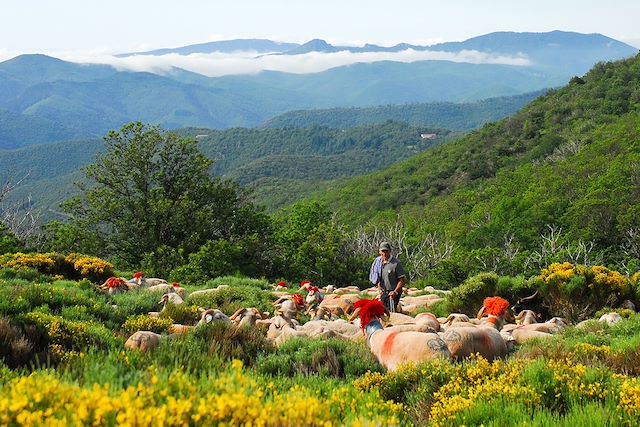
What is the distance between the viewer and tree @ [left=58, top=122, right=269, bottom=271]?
25.6 meters

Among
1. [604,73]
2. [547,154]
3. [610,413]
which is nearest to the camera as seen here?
[610,413]

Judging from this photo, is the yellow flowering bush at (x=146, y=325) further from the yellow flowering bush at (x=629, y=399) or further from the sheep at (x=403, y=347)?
the yellow flowering bush at (x=629, y=399)

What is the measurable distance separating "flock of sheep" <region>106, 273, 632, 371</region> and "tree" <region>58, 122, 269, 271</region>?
36.5 feet

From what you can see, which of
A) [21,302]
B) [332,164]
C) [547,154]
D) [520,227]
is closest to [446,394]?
[21,302]

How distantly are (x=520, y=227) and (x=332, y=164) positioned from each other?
479ft

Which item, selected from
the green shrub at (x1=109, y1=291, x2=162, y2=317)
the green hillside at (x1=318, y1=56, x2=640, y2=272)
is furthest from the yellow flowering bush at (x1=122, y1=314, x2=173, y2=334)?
the green hillside at (x1=318, y1=56, x2=640, y2=272)

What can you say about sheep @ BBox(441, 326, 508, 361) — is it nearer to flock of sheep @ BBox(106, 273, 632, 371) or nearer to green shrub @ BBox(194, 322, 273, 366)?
flock of sheep @ BBox(106, 273, 632, 371)

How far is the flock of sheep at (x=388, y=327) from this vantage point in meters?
7.11

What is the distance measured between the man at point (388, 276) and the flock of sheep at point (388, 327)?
700 mm

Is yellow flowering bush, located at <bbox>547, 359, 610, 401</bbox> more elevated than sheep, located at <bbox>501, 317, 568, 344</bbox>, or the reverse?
yellow flowering bush, located at <bbox>547, 359, 610, 401</bbox>

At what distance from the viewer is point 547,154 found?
57.1 m

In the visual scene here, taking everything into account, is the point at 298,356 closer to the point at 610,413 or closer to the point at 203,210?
the point at 610,413

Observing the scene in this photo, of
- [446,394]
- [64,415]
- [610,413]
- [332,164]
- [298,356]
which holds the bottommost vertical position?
[332,164]

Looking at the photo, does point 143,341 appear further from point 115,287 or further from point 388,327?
point 115,287
